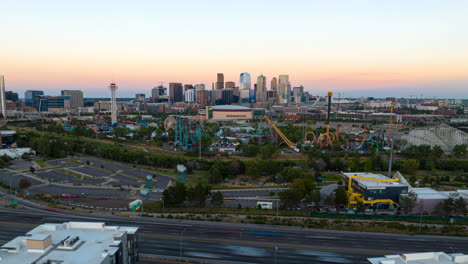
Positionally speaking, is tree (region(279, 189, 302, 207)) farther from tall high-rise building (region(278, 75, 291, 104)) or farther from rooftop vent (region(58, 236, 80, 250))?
tall high-rise building (region(278, 75, 291, 104))

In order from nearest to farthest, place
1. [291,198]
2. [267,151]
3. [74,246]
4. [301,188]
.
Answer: [74,246], [291,198], [301,188], [267,151]

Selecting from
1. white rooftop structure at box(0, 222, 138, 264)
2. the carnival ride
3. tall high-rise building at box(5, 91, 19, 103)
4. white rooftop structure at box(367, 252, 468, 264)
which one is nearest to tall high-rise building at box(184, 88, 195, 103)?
tall high-rise building at box(5, 91, 19, 103)

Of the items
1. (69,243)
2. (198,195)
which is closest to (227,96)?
(198,195)

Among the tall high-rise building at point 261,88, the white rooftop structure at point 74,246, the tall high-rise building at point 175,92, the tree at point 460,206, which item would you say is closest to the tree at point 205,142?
the tree at point 460,206

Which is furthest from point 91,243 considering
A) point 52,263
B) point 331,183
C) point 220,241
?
point 331,183

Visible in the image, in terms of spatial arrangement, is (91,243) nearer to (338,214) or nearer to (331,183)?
(338,214)

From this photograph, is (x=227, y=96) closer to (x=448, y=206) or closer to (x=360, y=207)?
(x=360, y=207)
